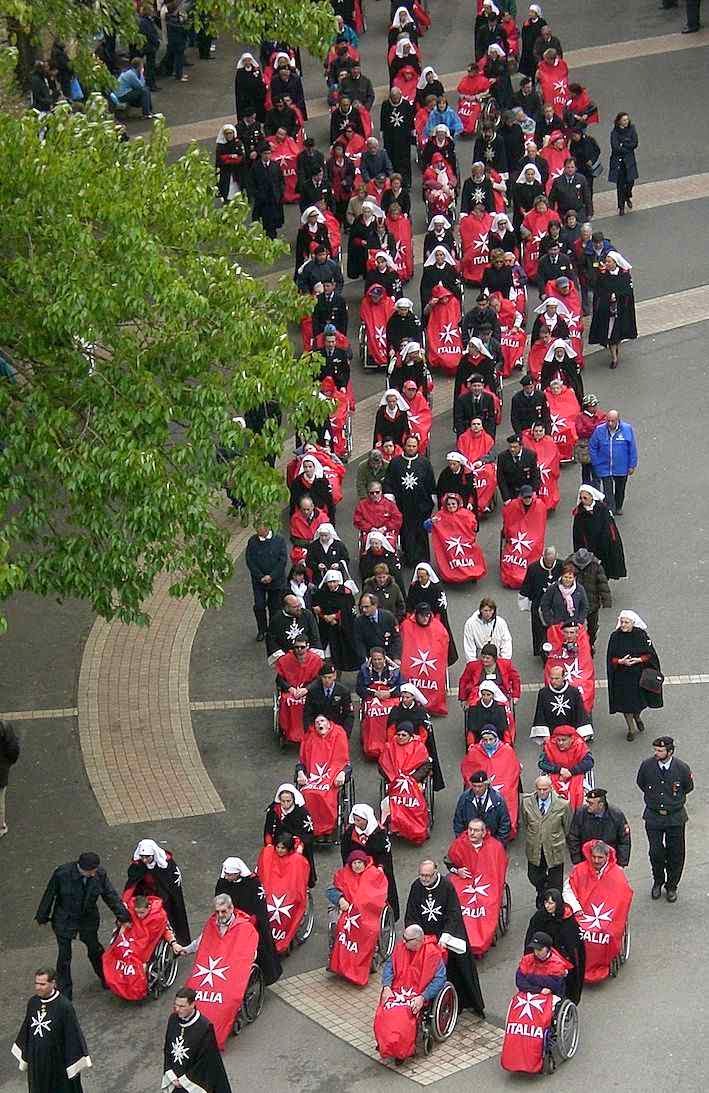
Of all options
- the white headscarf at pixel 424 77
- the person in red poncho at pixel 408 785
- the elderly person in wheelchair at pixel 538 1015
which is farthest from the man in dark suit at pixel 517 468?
the white headscarf at pixel 424 77

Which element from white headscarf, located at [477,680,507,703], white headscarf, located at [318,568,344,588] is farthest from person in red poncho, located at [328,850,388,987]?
white headscarf, located at [318,568,344,588]

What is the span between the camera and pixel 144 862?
17234mm

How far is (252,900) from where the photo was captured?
17.0 metres

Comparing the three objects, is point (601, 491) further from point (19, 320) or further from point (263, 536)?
point (19, 320)

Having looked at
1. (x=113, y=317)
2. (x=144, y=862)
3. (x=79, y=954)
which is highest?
(x=113, y=317)

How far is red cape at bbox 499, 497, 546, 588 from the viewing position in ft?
75.0

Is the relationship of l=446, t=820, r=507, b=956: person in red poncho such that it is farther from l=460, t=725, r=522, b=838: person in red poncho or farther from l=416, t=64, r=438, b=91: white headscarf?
l=416, t=64, r=438, b=91: white headscarf

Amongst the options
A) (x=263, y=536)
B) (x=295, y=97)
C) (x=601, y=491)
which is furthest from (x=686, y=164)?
(x=263, y=536)

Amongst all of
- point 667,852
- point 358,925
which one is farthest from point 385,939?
point 667,852

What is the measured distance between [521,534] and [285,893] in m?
6.61

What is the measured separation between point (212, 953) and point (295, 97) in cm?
2061

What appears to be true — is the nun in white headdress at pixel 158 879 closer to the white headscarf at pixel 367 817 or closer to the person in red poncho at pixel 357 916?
the person in red poncho at pixel 357 916

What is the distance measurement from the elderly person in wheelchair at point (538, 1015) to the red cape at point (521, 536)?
7.74 m

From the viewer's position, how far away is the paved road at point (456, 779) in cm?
1603
